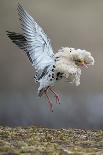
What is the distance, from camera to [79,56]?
29062 millimetres

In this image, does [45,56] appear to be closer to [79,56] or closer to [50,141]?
[79,56]

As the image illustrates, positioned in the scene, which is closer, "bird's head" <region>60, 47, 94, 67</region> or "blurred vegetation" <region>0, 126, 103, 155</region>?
"blurred vegetation" <region>0, 126, 103, 155</region>

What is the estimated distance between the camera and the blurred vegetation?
23062 mm

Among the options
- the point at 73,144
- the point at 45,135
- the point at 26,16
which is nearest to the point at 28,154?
the point at 73,144

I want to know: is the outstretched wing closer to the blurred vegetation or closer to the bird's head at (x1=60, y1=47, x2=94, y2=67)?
the bird's head at (x1=60, y1=47, x2=94, y2=67)

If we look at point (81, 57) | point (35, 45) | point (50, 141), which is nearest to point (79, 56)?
point (81, 57)

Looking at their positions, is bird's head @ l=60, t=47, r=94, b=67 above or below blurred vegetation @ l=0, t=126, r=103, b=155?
above

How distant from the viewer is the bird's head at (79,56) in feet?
95.6

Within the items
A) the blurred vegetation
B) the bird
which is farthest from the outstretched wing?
the blurred vegetation

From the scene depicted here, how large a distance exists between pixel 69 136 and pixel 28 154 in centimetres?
751

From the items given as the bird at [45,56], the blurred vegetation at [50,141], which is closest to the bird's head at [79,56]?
the bird at [45,56]

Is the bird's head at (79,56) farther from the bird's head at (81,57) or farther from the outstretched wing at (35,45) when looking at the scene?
the outstretched wing at (35,45)

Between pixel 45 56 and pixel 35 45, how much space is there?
0.89m

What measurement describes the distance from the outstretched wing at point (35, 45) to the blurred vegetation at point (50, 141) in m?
4.03
